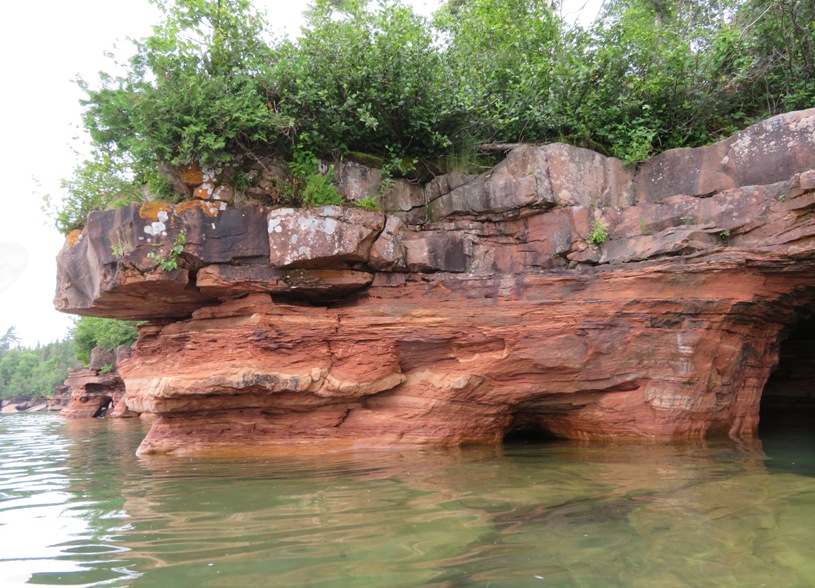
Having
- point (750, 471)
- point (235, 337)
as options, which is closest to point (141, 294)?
point (235, 337)

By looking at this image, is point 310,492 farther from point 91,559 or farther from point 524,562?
point 524,562

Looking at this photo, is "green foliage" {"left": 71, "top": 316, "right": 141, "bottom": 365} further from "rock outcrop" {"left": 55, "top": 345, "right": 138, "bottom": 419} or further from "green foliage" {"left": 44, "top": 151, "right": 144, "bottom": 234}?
"green foliage" {"left": 44, "top": 151, "right": 144, "bottom": 234}

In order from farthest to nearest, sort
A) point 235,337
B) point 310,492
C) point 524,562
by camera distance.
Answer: point 235,337 → point 310,492 → point 524,562

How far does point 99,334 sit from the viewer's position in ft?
79.1

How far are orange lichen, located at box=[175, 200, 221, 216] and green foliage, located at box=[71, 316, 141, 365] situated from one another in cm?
1373

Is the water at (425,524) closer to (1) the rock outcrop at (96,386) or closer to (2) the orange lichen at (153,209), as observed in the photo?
(2) the orange lichen at (153,209)

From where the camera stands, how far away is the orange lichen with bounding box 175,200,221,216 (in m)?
7.60

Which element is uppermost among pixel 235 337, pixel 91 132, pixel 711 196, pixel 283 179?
pixel 91 132

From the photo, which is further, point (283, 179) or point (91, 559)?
point (283, 179)

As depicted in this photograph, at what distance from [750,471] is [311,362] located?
220 inches

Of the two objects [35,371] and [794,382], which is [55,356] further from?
[794,382]

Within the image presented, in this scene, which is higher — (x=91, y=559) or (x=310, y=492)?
(x=91, y=559)

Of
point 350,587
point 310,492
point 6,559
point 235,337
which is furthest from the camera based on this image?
point 235,337

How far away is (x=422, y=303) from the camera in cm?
807
